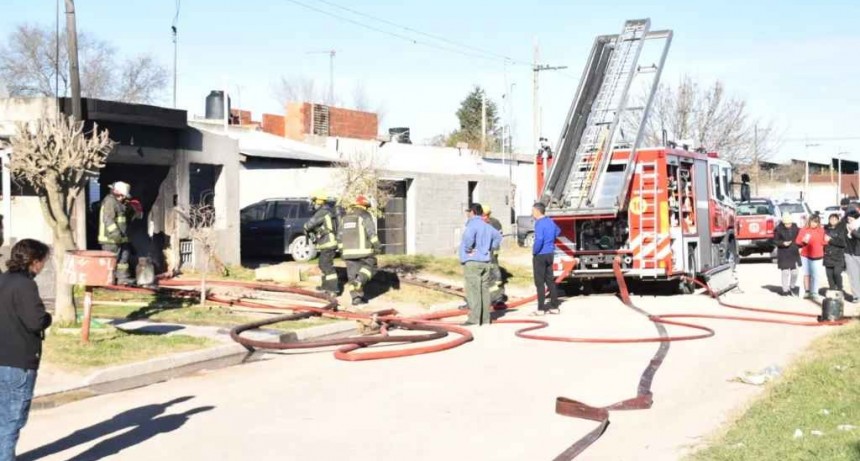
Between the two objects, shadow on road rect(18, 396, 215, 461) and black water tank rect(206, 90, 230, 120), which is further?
black water tank rect(206, 90, 230, 120)

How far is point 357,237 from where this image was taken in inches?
640

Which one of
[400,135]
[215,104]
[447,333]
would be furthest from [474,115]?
[447,333]

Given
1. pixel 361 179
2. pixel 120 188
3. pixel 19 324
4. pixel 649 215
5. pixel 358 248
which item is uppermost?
pixel 361 179

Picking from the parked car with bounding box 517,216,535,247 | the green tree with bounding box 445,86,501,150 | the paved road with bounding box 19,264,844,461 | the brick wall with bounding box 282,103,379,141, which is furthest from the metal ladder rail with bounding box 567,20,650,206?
the green tree with bounding box 445,86,501,150

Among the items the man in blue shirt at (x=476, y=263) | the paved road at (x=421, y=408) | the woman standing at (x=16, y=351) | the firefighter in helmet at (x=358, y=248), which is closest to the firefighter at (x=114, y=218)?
the firefighter in helmet at (x=358, y=248)

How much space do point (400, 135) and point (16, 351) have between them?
145ft

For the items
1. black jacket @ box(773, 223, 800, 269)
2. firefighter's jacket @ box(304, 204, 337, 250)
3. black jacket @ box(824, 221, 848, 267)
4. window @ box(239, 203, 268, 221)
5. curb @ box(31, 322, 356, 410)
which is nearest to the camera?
curb @ box(31, 322, 356, 410)

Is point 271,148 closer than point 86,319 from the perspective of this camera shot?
No

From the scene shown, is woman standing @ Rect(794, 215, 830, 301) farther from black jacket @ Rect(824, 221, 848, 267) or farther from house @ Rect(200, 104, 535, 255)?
house @ Rect(200, 104, 535, 255)

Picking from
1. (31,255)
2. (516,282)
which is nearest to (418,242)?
(516,282)

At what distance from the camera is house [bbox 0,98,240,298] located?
17.1 m

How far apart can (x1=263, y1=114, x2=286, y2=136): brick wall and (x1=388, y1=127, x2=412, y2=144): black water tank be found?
540 centimetres

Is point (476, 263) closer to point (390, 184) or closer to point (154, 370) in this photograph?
Answer: point (154, 370)

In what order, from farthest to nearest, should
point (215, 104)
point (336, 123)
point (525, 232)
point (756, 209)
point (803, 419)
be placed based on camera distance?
point (336, 123)
point (215, 104)
point (525, 232)
point (756, 209)
point (803, 419)
